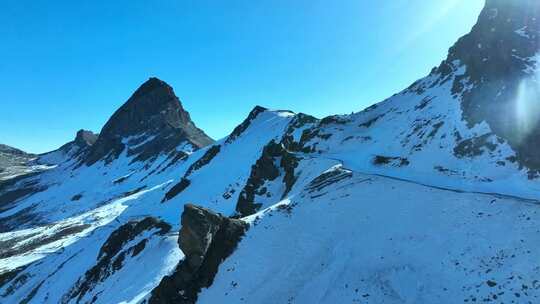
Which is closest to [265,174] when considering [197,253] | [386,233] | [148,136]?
[197,253]

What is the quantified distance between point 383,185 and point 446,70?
97.9 feet

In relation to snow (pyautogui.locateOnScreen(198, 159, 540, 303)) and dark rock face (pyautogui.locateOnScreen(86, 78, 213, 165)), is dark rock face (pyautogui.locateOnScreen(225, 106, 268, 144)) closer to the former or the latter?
dark rock face (pyautogui.locateOnScreen(86, 78, 213, 165))

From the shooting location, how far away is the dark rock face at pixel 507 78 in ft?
94.7

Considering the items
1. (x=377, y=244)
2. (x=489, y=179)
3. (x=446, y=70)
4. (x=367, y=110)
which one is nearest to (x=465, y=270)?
(x=377, y=244)

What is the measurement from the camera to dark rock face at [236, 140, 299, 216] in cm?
4666

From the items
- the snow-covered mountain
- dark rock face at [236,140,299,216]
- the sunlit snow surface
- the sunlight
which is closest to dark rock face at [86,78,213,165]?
the snow-covered mountain

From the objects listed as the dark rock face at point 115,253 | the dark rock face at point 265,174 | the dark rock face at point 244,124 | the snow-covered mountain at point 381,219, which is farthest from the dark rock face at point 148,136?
the dark rock face at point 265,174

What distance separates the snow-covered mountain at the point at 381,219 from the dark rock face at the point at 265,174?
7.8 inches

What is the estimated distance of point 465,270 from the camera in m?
18.3

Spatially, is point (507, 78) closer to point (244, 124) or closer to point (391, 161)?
point (391, 161)

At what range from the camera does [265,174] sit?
165ft

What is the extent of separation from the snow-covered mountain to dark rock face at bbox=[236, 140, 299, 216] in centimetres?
20

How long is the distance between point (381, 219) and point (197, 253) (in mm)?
13218

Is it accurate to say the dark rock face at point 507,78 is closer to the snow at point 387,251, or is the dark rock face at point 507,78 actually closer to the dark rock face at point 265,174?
the snow at point 387,251
